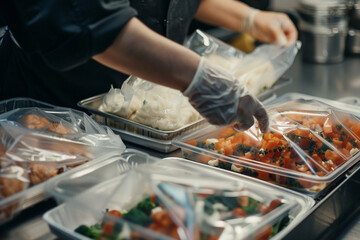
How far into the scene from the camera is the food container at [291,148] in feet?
4.27

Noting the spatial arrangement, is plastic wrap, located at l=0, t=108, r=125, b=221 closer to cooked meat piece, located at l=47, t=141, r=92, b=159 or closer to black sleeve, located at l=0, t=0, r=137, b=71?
cooked meat piece, located at l=47, t=141, r=92, b=159

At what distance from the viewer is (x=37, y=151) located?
1.25 meters

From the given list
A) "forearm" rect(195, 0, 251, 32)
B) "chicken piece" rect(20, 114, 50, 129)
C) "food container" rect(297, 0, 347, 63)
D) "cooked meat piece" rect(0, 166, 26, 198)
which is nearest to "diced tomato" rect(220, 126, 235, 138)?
"chicken piece" rect(20, 114, 50, 129)

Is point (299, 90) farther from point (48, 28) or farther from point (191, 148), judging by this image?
point (48, 28)

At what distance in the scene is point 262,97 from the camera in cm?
195

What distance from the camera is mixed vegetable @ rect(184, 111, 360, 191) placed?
4.38 feet

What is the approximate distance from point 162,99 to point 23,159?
0.59 metres

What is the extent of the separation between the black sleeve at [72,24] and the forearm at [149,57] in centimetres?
3

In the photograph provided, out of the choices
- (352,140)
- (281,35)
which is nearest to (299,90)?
(281,35)

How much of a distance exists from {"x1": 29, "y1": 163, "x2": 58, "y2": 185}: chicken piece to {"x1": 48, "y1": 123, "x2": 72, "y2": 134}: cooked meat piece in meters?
0.19

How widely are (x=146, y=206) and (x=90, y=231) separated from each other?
0.47ft

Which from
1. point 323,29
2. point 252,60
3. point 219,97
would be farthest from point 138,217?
point 323,29

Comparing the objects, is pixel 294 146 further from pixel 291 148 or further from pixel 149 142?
pixel 149 142

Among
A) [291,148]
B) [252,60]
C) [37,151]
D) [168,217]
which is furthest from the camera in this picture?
[252,60]
